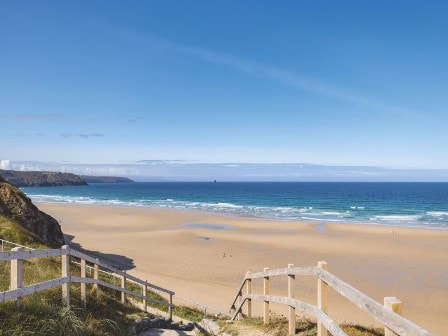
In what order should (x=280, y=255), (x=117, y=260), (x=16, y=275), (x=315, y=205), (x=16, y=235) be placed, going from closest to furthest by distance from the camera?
(x=16, y=275)
(x=16, y=235)
(x=117, y=260)
(x=280, y=255)
(x=315, y=205)

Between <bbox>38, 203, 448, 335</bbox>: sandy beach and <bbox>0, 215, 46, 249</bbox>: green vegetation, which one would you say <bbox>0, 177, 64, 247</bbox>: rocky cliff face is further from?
<bbox>38, 203, 448, 335</bbox>: sandy beach

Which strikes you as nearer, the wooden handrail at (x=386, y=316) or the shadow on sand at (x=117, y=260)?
the wooden handrail at (x=386, y=316)

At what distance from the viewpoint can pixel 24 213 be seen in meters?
19.6

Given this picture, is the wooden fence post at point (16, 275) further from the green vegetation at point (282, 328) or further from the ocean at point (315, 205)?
the ocean at point (315, 205)

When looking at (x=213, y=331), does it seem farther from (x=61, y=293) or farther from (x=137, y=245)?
(x=137, y=245)

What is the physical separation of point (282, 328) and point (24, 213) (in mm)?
16173

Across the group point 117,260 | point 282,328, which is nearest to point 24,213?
point 117,260

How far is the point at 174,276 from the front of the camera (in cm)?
2280

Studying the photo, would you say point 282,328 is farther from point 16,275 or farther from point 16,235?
point 16,235

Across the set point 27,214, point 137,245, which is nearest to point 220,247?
point 137,245

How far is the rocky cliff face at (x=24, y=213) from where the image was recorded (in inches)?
755

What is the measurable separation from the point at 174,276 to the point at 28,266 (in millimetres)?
13203

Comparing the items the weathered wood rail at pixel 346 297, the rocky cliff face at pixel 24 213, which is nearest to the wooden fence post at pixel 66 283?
the weathered wood rail at pixel 346 297

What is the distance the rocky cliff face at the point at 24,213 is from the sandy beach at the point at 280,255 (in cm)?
523
